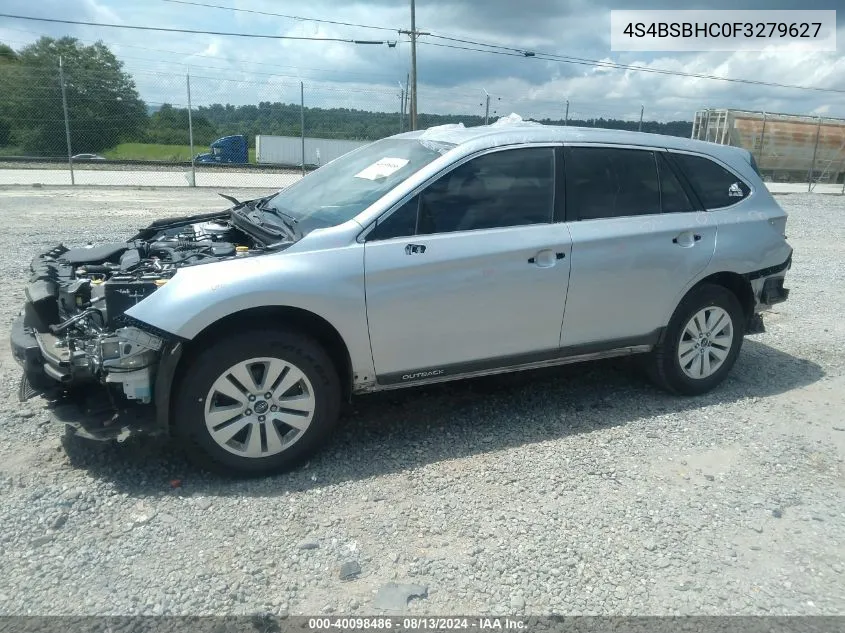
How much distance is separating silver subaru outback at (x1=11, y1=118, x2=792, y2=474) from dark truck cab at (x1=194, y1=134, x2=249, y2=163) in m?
19.9

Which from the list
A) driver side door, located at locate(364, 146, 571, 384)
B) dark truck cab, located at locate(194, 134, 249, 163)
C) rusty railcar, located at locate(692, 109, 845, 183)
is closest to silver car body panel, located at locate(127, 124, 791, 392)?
driver side door, located at locate(364, 146, 571, 384)

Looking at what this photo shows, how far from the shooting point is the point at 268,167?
80.1 ft

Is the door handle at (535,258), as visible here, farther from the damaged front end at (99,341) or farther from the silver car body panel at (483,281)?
the damaged front end at (99,341)

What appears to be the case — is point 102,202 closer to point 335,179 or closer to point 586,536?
point 335,179

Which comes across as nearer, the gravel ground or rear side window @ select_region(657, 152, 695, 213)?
the gravel ground

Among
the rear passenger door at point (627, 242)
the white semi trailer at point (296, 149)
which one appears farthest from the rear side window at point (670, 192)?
the white semi trailer at point (296, 149)

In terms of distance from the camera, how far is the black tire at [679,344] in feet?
15.1

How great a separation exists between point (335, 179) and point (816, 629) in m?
3.55

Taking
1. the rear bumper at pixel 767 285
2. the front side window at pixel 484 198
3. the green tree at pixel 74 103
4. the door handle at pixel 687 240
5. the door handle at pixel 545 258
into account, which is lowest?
the rear bumper at pixel 767 285

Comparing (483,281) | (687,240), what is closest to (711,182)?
(687,240)

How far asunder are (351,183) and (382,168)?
226 millimetres

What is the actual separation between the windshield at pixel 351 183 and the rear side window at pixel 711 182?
5.95ft

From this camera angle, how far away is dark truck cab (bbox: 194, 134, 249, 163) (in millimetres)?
23391

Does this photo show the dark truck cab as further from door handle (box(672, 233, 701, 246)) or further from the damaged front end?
door handle (box(672, 233, 701, 246))
